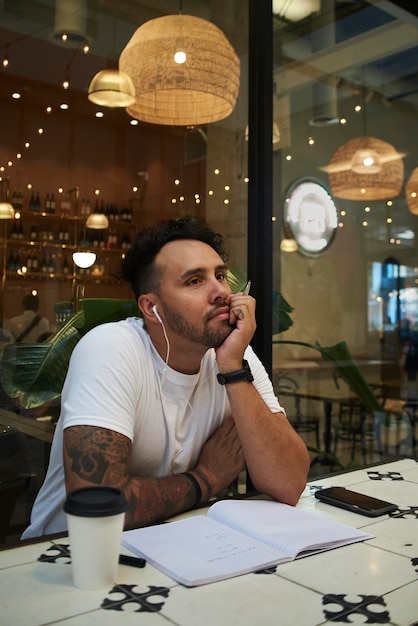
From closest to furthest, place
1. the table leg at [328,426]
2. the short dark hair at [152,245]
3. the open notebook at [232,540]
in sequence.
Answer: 1. the open notebook at [232,540]
2. the short dark hair at [152,245]
3. the table leg at [328,426]

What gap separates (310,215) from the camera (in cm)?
698

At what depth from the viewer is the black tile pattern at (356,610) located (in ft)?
2.83

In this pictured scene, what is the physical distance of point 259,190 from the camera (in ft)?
8.18

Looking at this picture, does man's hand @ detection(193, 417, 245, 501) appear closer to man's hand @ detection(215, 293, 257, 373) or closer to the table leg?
man's hand @ detection(215, 293, 257, 373)

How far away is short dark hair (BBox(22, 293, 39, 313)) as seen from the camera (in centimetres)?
400

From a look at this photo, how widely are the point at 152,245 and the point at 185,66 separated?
1426 millimetres

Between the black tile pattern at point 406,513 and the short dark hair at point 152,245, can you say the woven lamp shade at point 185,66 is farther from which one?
the black tile pattern at point 406,513

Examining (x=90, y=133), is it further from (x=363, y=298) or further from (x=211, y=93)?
(x=363, y=298)

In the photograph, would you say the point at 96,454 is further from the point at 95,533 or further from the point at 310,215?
the point at 310,215

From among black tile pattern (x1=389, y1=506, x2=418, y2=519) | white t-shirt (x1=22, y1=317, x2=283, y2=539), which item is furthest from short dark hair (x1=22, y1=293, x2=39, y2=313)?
black tile pattern (x1=389, y1=506, x2=418, y2=519)

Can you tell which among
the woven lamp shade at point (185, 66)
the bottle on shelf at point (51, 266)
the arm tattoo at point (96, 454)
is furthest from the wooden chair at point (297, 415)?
the arm tattoo at point (96, 454)

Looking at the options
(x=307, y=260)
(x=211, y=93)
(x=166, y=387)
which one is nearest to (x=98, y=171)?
(x=211, y=93)

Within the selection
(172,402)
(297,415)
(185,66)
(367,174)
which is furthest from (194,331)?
(367,174)

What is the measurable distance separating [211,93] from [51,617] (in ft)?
8.43
